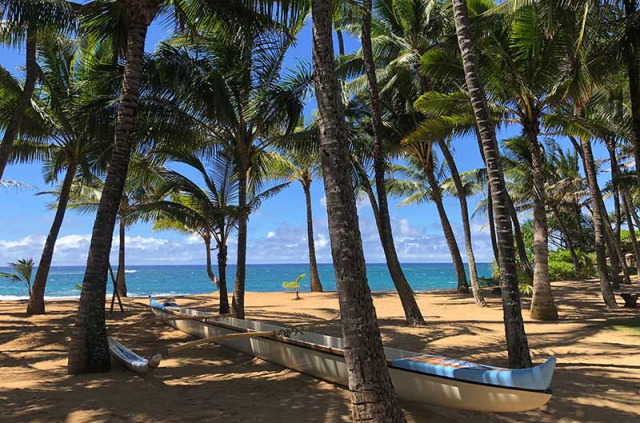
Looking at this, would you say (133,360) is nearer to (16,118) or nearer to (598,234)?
(16,118)

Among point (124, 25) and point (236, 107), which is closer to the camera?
point (124, 25)

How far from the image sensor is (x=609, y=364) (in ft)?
19.8

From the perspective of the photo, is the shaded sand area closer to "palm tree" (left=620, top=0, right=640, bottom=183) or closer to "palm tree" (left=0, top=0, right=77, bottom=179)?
"palm tree" (left=620, top=0, right=640, bottom=183)

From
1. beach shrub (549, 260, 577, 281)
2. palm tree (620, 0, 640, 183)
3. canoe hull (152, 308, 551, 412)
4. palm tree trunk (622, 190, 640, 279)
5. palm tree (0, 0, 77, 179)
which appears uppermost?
palm tree (0, 0, 77, 179)

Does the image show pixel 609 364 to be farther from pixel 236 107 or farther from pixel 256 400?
pixel 236 107

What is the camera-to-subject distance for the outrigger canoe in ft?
11.5

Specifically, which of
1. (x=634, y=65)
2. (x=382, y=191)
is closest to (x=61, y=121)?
(x=382, y=191)

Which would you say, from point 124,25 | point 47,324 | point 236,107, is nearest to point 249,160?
point 236,107

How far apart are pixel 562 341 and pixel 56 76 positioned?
49.1 ft

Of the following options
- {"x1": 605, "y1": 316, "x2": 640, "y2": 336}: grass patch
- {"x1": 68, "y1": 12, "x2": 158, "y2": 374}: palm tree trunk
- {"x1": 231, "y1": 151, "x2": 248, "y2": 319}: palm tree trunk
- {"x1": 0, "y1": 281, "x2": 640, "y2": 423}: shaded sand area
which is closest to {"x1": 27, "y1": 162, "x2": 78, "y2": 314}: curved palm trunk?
{"x1": 0, "y1": 281, "x2": 640, "y2": 423}: shaded sand area

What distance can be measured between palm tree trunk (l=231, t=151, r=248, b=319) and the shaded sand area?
59.3 inches

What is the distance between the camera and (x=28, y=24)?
28.6ft

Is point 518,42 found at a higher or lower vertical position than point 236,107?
higher

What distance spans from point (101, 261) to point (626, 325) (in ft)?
34.5
